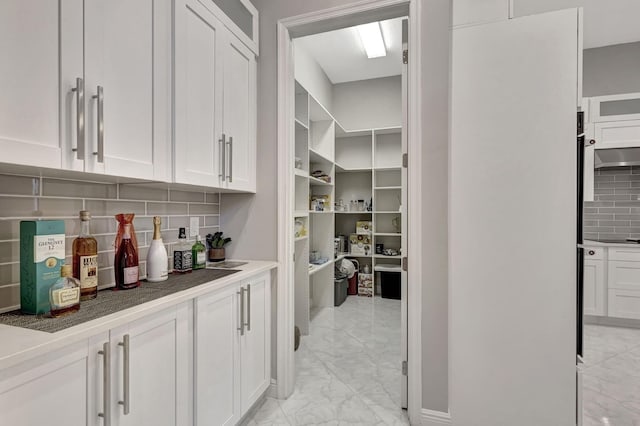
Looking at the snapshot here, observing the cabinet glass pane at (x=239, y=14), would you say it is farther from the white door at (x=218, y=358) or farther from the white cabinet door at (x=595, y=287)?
the white cabinet door at (x=595, y=287)

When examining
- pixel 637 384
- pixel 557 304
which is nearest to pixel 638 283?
pixel 637 384

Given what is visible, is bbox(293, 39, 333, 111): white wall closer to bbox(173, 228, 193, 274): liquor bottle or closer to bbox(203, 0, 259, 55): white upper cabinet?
bbox(203, 0, 259, 55): white upper cabinet

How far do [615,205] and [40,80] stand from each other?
17.0 ft

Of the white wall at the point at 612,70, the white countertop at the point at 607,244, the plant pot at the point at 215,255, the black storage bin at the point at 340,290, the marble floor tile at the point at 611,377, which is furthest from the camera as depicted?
the black storage bin at the point at 340,290

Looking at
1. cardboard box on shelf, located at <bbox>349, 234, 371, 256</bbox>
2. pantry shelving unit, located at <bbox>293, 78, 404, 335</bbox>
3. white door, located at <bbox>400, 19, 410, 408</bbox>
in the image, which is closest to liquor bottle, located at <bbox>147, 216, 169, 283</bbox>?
white door, located at <bbox>400, 19, 410, 408</bbox>

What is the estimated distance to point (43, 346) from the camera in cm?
75

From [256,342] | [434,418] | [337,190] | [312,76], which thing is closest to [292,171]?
[256,342]

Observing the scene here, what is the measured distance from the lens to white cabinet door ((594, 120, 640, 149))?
129 inches

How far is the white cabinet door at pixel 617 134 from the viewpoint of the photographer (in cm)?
328

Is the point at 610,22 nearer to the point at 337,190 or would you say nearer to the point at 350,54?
the point at 350,54

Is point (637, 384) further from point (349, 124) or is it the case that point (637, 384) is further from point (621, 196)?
point (349, 124)

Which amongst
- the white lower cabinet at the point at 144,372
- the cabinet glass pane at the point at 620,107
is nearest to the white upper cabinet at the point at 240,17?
the white lower cabinet at the point at 144,372

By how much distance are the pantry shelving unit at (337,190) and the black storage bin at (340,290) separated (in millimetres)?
109

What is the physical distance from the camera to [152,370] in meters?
1.09
